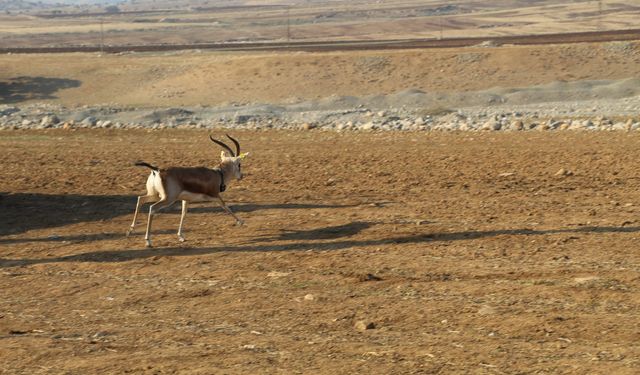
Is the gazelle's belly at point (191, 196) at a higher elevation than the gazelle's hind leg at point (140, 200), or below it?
higher

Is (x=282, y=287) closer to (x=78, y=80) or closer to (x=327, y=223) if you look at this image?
(x=327, y=223)

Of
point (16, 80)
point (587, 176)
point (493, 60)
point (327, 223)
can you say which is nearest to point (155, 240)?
point (327, 223)

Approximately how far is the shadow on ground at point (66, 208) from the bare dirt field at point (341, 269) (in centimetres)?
6

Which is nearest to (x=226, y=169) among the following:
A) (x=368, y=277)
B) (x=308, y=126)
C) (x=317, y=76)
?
(x=368, y=277)

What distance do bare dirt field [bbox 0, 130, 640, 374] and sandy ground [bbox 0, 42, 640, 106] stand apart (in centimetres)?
2316

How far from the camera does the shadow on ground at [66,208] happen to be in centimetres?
1761

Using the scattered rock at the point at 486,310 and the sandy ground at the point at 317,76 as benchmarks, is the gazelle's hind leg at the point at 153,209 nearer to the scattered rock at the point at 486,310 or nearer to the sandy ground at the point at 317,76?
the scattered rock at the point at 486,310

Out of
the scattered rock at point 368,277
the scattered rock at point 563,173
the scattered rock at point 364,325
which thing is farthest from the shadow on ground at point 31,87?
the scattered rock at point 364,325

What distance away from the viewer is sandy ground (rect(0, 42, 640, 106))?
4706cm

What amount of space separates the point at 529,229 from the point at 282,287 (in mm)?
4674

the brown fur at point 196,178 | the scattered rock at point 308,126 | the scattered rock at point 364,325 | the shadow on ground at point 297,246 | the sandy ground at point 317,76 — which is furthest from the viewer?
the sandy ground at point 317,76

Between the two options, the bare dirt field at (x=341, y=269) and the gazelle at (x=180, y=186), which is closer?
the bare dirt field at (x=341, y=269)

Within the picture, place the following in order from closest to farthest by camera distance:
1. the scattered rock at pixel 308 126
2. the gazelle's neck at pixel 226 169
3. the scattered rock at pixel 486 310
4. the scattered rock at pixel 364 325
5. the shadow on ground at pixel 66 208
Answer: the scattered rock at pixel 364 325 < the scattered rock at pixel 486 310 < the gazelle's neck at pixel 226 169 < the shadow on ground at pixel 66 208 < the scattered rock at pixel 308 126

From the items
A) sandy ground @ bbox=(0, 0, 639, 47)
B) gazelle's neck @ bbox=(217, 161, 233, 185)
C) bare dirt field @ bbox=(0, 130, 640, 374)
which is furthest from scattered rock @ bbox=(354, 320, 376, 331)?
sandy ground @ bbox=(0, 0, 639, 47)
